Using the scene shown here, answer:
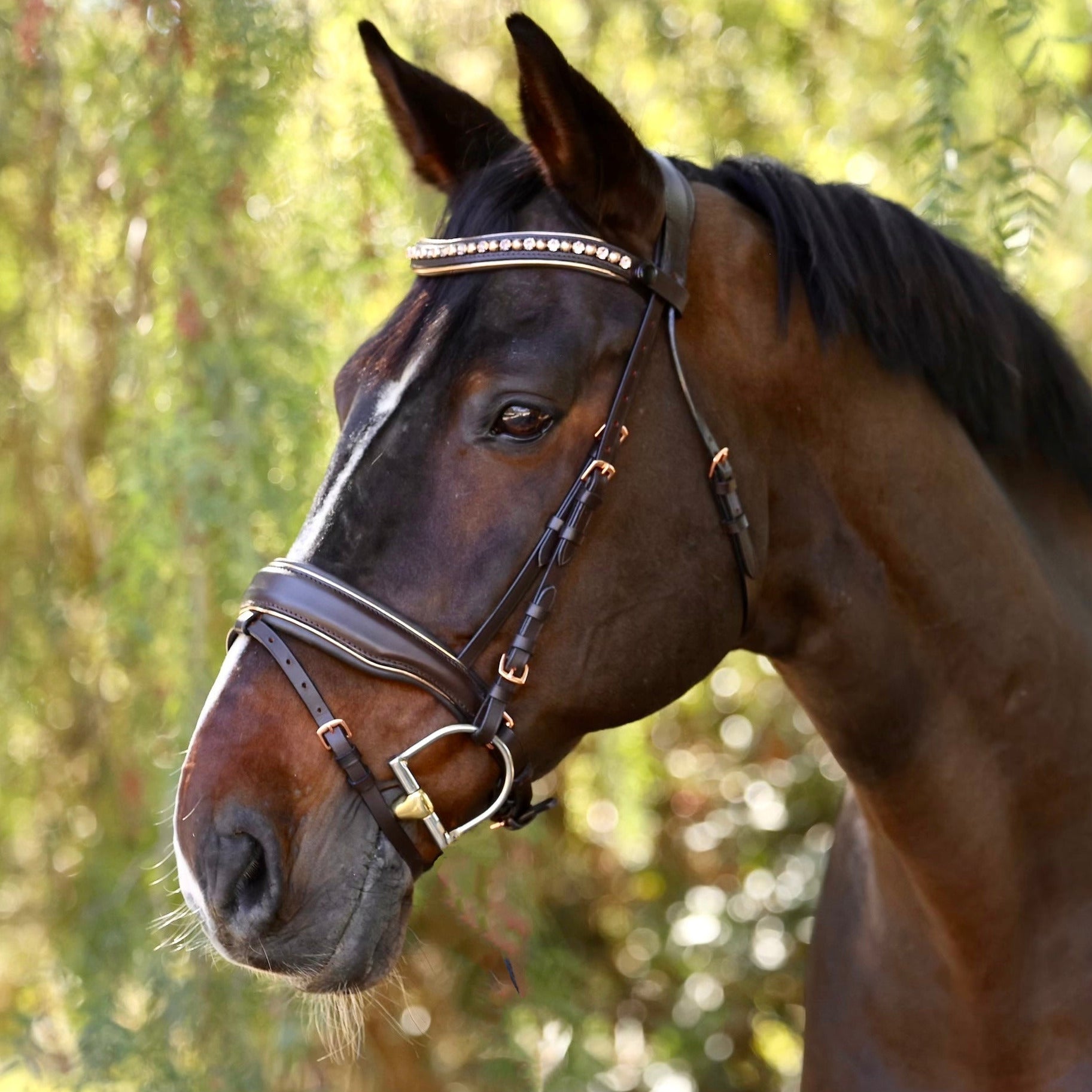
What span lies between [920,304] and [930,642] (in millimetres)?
516

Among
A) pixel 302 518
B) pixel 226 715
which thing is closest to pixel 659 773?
pixel 302 518

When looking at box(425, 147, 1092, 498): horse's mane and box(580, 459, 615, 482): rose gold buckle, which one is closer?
box(580, 459, 615, 482): rose gold buckle

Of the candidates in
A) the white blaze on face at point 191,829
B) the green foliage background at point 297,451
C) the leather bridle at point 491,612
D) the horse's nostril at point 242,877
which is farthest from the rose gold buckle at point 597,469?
the green foliage background at point 297,451

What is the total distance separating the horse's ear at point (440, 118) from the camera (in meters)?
1.92

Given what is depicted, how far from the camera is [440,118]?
1.96 m

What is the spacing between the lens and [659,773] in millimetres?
4289

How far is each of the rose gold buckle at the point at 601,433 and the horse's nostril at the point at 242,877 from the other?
66cm

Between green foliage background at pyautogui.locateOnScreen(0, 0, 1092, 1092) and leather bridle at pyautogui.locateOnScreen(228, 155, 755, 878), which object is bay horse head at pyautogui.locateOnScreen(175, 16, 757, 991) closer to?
leather bridle at pyautogui.locateOnScreen(228, 155, 755, 878)

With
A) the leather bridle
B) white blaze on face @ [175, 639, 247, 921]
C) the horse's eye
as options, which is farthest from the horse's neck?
white blaze on face @ [175, 639, 247, 921]

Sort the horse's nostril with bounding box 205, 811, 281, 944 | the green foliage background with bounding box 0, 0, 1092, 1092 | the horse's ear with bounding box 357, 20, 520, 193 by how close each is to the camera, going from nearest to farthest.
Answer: the horse's nostril with bounding box 205, 811, 281, 944 < the horse's ear with bounding box 357, 20, 520, 193 < the green foliage background with bounding box 0, 0, 1092, 1092

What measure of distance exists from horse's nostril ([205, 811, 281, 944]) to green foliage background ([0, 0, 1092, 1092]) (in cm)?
110

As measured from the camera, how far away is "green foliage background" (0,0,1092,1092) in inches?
108

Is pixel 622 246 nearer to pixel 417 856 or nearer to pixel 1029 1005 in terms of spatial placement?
pixel 417 856

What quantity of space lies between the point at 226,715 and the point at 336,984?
38cm
